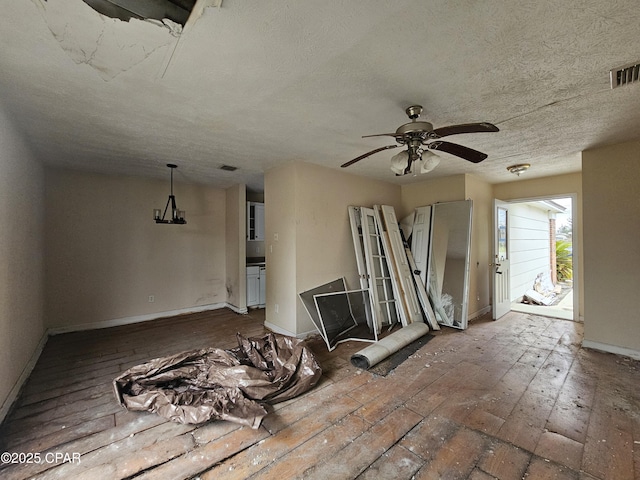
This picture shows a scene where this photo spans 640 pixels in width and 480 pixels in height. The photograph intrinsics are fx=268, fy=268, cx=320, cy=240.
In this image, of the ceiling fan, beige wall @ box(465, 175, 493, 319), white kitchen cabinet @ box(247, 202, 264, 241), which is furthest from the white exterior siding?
white kitchen cabinet @ box(247, 202, 264, 241)

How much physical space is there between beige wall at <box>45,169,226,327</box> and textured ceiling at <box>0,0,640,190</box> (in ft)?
4.65

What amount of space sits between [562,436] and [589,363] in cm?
165

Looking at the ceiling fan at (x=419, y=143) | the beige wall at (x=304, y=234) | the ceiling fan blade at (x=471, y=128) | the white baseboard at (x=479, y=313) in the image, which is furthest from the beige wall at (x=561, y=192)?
the ceiling fan blade at (x=471, y=128)

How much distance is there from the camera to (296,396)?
2314 mm

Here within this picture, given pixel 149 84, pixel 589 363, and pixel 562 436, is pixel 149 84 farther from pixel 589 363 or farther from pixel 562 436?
pixel 589 363

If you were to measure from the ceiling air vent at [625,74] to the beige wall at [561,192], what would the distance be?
3.12m

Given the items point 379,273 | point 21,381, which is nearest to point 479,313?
point 379,273

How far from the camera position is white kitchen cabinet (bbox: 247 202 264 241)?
555 cm

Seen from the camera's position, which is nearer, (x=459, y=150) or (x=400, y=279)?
(x=459, y=150)

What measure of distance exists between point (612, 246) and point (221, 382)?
4.55 meters

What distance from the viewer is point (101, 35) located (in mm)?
1432

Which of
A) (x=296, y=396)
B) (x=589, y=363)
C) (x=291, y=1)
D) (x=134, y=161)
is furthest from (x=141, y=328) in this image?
(x=589, y=363)

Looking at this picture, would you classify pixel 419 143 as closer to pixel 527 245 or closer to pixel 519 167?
pixel 519 167

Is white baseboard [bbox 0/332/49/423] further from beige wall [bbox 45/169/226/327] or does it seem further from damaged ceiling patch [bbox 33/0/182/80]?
damaged ceiling patch [bbox 33/0/182/80]
